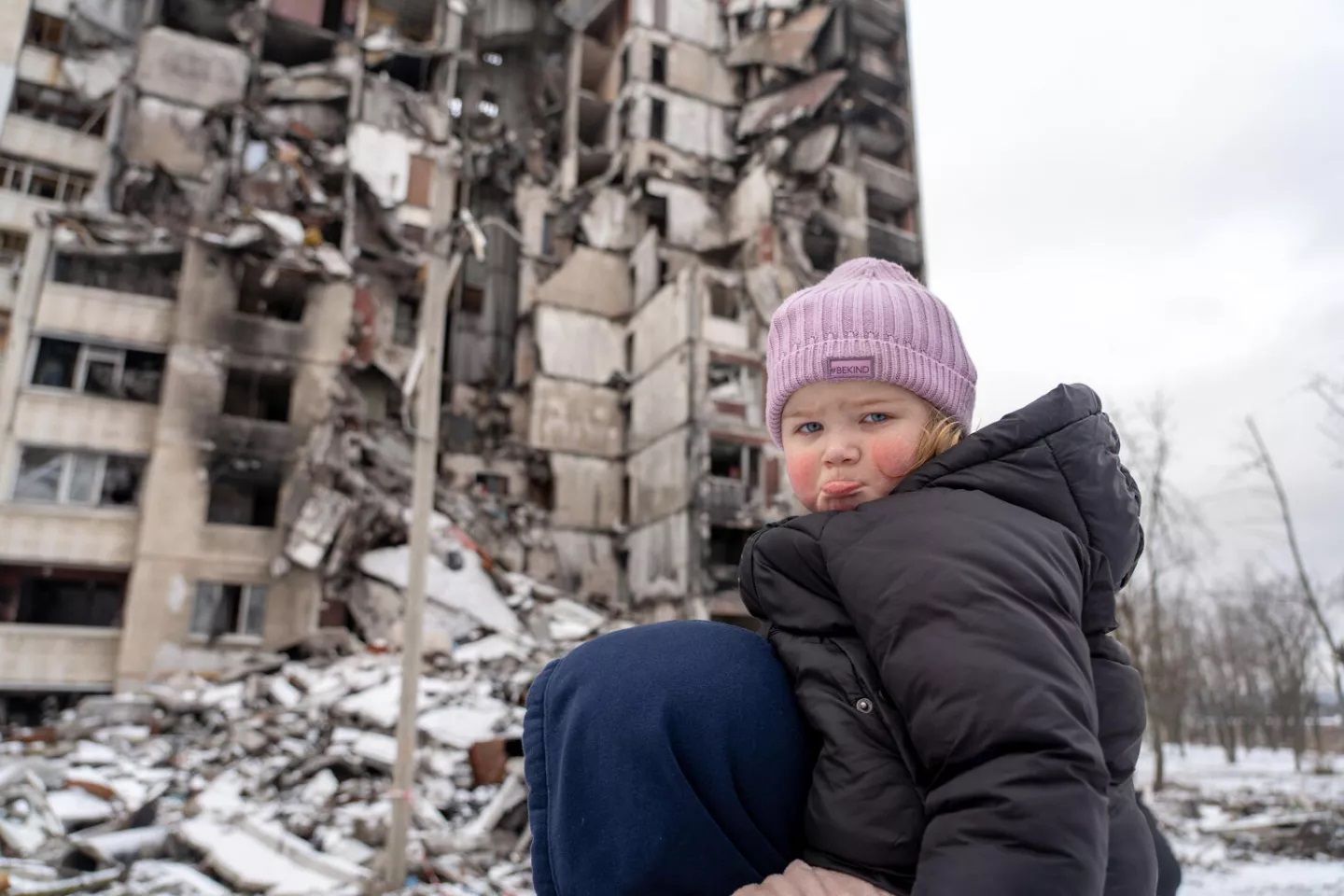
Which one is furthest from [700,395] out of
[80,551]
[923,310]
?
[923,310]

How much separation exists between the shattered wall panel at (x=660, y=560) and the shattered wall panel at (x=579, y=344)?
6.61m

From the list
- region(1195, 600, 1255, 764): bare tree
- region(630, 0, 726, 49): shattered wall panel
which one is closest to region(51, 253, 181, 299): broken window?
region(630, 0, 726, 49): shattered wall panel

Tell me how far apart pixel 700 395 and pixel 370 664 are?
12893 mm

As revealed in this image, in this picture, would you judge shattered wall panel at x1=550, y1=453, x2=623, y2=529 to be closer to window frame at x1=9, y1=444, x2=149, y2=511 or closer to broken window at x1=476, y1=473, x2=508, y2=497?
broken window at x1=476, y1=473, x2=508, y2=497

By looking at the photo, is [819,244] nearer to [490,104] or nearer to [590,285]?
[590,285]

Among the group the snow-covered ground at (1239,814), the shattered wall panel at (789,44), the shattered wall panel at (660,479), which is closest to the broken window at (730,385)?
the shattered wall panel at (660,479)

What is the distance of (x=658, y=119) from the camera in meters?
33.1

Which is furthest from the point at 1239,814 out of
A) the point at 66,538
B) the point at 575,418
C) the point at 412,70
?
Answer: the point at 412,70

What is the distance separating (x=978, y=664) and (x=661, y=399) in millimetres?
26629

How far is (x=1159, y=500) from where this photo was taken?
21188mm

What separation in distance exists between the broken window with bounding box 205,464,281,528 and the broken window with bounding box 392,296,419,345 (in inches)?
297

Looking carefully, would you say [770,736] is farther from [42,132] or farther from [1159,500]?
[42,132]

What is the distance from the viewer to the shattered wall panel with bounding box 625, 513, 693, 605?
24656 mm

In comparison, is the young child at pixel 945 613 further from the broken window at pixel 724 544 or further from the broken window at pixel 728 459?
the broken window at pixel 728 459
